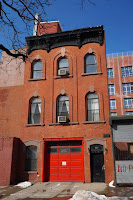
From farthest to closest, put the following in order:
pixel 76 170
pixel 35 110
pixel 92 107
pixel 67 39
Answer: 1. pixel 67 39
2. pixel 35 110
3. pixel 92 107
4. pixel 76 170

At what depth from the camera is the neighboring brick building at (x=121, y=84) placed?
46.4 m

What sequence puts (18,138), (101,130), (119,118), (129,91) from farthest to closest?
(129,91) < (18,138) < (101,130) < (119,118)

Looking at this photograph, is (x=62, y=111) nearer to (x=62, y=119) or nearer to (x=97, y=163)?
(x=62, y=119)

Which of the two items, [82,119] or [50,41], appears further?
[50,41]

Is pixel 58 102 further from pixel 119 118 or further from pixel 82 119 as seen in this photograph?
pixel 119 118

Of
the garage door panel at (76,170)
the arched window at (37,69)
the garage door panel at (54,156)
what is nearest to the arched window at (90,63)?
the arched window at (37,69)

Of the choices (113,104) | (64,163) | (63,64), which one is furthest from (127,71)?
(64,163)

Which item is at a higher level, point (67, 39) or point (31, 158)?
point (67, 39)

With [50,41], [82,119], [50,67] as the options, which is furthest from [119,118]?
[50,41]

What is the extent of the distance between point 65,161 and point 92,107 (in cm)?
508

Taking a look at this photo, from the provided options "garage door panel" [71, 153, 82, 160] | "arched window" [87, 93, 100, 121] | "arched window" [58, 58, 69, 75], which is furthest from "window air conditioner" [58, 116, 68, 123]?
"arched window" [58, 58, 69, 75]

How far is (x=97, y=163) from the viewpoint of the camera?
610 inches

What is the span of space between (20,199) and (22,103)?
365 inches

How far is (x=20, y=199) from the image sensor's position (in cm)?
1088
